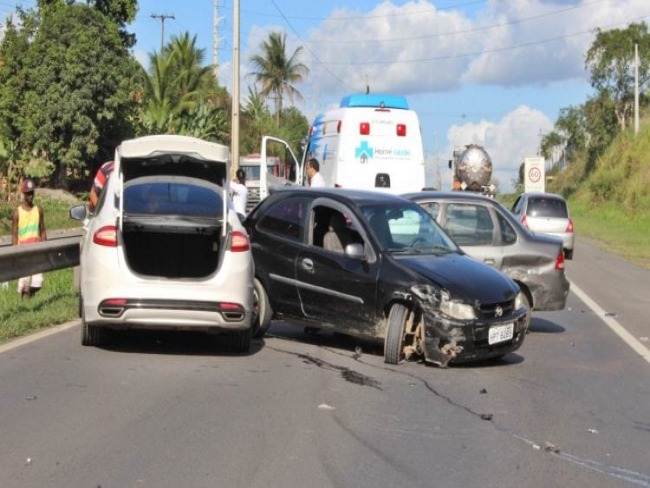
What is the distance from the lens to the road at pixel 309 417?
612 cm

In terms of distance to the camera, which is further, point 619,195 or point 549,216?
point 619,195

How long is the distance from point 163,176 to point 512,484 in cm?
564

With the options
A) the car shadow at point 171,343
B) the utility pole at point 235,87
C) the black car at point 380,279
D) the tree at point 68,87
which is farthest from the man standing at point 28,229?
the tree at point 68,87

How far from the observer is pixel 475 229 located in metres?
12.7

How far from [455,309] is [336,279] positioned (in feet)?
4.91

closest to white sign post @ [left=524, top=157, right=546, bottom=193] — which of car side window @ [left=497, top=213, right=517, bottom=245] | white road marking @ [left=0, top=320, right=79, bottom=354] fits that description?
car side window @ [left=497, top=213, right=517, bottom=245]

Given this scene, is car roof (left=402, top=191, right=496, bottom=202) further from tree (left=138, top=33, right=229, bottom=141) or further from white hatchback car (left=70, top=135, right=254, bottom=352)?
tree (left=138, top=33, right=229, bottom=141)

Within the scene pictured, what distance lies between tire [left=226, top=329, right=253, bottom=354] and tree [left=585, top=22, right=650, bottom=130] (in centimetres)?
5443

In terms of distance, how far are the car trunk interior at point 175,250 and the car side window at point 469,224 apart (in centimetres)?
364

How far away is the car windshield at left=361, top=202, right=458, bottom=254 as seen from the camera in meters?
10.4

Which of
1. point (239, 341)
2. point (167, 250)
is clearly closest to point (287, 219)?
point (167, 250)

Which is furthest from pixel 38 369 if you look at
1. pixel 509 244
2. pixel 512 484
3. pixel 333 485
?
pixel 509 244

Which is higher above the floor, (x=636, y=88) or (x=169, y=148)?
(x=636, y=88)

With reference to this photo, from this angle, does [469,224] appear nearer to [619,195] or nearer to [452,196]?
[452,196]
